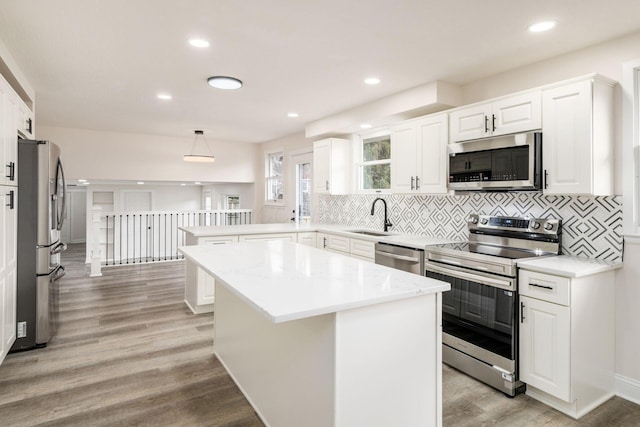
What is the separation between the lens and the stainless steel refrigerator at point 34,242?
3.05m

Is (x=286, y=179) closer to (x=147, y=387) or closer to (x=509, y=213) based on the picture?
(x=509, y=213)

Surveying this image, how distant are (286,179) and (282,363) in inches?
196

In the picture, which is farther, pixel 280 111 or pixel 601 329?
pixel 280 111

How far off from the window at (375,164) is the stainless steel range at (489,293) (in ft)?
5.52

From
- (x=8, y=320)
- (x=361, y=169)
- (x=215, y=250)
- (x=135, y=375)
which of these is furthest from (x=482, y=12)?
(x=8, y=320)

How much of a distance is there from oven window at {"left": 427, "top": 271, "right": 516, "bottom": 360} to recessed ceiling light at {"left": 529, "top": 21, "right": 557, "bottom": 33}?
68.7 inches

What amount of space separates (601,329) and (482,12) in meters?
2.16

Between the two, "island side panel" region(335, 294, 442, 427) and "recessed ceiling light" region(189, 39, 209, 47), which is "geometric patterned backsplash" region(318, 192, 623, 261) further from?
"recessed ceiling light" region(189, 39, 209, 47)

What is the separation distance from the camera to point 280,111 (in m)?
4.79

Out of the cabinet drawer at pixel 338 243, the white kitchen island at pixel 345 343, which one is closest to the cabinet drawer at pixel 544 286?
the white kitchen island at pixel 345 343

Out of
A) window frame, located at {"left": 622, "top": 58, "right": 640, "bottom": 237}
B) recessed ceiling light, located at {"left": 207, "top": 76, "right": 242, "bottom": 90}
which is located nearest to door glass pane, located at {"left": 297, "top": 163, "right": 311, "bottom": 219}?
recessed ceiling light, located at {"left": 207, "top": 76, "right": 242, "bottom": 90}

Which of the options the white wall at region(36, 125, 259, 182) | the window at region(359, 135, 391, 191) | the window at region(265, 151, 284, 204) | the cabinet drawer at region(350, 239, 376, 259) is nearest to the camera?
the cabinet drawer at region(350, 239, 376, 259)

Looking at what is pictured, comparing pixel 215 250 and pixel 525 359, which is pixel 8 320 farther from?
pixel 525 359

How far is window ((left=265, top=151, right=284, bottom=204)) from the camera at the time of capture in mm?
7055
